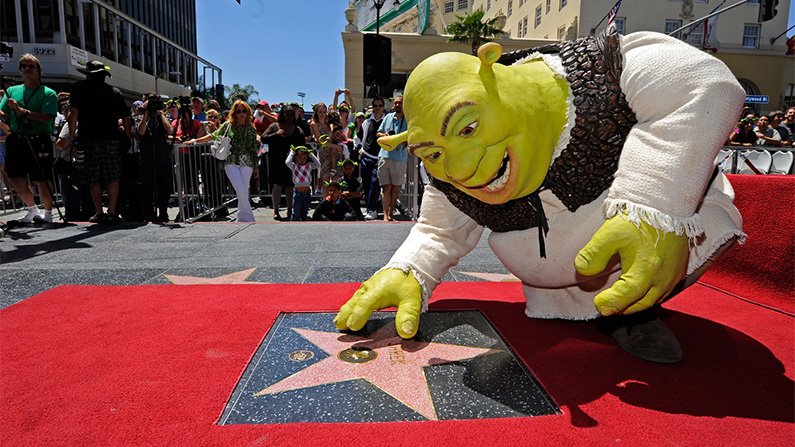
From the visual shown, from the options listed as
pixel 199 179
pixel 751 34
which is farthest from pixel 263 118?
pixel 751 34

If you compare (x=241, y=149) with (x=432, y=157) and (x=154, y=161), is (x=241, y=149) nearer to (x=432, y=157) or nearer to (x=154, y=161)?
(x=154, y=161)

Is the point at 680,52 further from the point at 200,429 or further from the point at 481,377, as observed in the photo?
the point at 200,429

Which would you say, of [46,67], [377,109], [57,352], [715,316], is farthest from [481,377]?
[46,67]

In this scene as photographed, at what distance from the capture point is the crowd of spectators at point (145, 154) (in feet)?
15.1

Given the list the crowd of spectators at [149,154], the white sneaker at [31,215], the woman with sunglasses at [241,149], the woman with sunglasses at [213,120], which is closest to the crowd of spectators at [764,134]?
the crowd of spectators at [149,154]

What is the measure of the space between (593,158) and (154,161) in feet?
16.6

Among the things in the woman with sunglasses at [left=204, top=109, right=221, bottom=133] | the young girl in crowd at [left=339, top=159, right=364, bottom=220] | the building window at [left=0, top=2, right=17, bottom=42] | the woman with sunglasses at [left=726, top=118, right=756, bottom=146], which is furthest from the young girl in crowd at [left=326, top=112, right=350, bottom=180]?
the building window at [left=0, top=2, right=17, bottom=42]

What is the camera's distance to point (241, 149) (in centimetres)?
532

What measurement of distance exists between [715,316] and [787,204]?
649mm

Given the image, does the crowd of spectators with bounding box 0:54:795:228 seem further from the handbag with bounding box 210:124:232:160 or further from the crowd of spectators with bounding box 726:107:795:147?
the crowd of spectators with bounding box 726:107:795:147

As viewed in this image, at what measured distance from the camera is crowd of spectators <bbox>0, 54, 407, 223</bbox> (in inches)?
182

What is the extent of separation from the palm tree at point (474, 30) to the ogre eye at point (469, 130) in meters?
23.6

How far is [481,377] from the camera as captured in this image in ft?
4.96

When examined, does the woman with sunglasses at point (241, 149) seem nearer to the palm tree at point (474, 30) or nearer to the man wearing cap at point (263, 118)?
the man wearing cap at point (263, 118)
